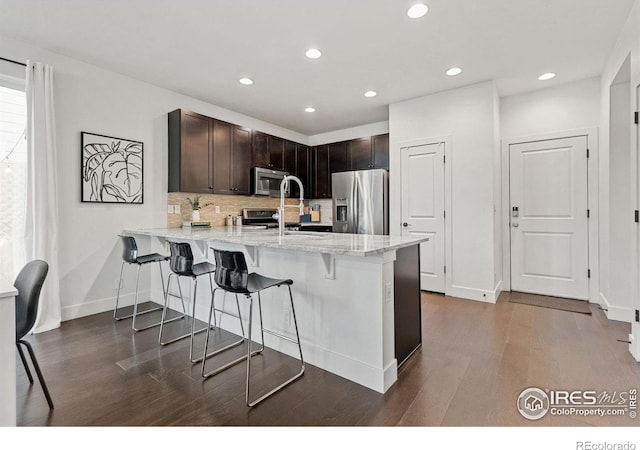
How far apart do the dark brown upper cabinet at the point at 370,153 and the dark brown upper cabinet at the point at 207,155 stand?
180 cm

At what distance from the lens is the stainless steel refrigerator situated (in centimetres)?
461

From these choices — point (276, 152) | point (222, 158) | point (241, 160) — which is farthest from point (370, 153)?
point (222, 158)

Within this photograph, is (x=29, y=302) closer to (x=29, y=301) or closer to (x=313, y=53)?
(x=29, y=301)

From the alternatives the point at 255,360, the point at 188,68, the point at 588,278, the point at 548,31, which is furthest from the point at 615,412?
the point at 188,68

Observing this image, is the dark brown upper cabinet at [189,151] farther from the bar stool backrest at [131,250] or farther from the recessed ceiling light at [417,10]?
the recessed ceiling light at [417,10]

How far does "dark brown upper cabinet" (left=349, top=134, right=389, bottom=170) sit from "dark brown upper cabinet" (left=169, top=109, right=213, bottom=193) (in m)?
2.42

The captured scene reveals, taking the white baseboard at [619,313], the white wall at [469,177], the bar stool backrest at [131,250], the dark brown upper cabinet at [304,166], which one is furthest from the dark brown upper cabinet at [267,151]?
the white baseboard at [619,313]

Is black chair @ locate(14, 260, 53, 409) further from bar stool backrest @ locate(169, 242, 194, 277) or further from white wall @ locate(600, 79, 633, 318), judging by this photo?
white wall @ locate(600, 79, 633, 318)

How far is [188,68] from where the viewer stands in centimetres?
338

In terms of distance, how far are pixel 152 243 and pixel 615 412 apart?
14.2 ft

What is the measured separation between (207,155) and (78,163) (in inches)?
55.7

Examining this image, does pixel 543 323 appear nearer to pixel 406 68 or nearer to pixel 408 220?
pixel 408 220

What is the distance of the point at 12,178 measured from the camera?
2922 mm

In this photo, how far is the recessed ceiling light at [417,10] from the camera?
7.72ft
